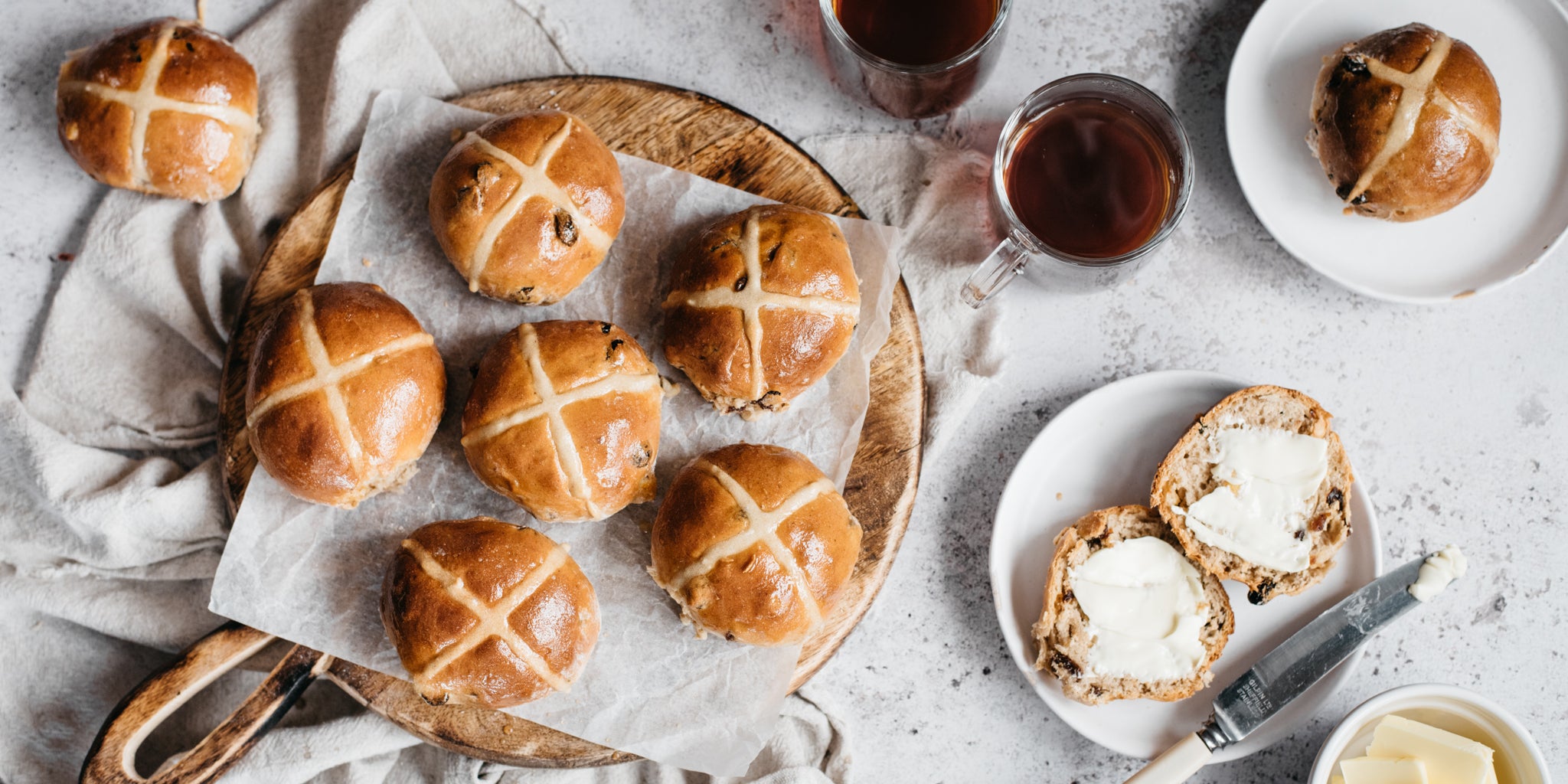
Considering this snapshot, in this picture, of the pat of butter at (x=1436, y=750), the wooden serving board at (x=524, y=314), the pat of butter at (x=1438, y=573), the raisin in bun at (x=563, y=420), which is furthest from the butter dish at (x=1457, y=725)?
the raisin in bun at (x=563, y=420)

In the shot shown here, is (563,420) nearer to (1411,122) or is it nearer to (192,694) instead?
(192,694)

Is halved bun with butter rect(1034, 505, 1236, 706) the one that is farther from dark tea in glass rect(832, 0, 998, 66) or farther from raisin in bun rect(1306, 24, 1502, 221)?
dark tea in glass rect(832, 0, 998, 66)

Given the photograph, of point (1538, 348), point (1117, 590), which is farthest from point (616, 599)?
point (1538, 348)

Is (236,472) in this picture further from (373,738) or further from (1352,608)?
(1352,608)

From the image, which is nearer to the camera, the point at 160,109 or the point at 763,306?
the point at 763,306

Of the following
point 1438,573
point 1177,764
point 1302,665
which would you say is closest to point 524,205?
point 1177,764

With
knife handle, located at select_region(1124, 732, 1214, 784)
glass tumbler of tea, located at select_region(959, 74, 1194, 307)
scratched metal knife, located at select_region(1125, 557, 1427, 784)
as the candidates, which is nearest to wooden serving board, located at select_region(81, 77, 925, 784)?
glass tumbler of tea, located at select_region(959, 74, 1194, 307)

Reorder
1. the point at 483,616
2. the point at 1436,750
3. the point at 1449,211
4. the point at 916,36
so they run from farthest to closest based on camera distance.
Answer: the point at 1449,211 → the point at 916,36 → the point at 1436,750 → the point at 483,616
